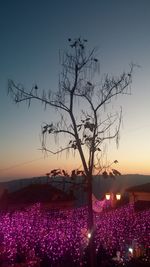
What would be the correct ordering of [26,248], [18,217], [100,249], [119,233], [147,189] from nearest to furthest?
[100,249]
[26,248]
[119,233]
[18,217]
[147,189]

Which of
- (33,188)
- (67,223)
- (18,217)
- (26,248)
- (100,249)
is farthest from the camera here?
(33,188)

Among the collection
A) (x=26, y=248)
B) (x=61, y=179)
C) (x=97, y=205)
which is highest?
(x=61, y=179)

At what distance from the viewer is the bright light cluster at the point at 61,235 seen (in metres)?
17.9

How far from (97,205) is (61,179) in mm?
15610

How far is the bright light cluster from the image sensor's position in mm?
17875

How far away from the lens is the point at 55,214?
27641mm

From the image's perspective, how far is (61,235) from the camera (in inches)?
821

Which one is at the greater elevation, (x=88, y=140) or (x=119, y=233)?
(x=88, y=140)

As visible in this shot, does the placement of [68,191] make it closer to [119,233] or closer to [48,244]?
[48,244]

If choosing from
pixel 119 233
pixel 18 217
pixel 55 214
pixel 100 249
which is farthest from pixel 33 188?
pixel 100 249

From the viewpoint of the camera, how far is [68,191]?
997cm

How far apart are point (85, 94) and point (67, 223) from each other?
1455cm

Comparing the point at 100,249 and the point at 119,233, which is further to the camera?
the point at 119,233

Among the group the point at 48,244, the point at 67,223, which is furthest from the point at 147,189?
the point at 48,244
